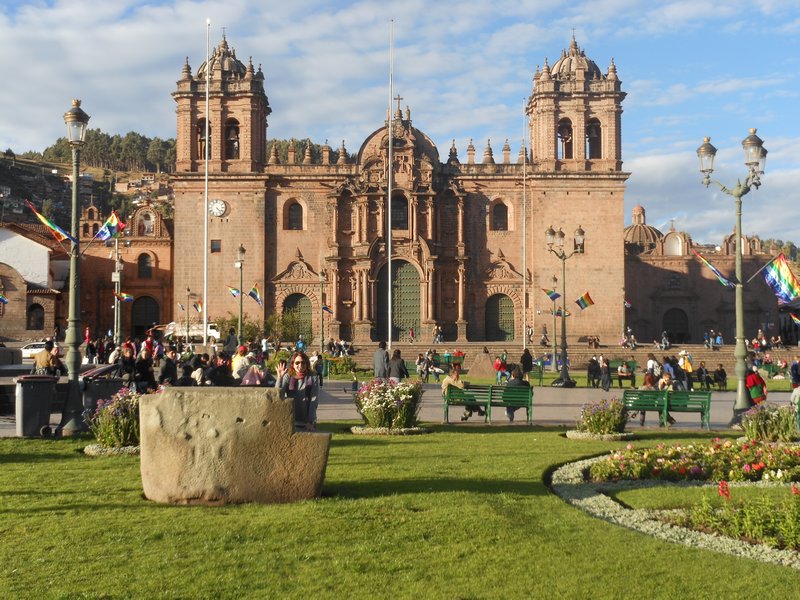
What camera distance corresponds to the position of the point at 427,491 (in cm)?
946

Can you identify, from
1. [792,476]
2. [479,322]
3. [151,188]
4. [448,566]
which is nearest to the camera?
[448,566]

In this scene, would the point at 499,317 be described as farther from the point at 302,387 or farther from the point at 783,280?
the point at 302,387

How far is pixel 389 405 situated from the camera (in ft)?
48.3

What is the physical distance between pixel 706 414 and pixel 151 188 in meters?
103

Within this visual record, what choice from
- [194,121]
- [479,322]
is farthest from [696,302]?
[194,121]

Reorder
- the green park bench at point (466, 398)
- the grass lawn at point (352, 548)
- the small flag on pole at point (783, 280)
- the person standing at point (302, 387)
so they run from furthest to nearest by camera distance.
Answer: the small flag on pole at point (783, 280), the green park bench at point (466, 398), the person standing at point (302, 387), the grass lawn at point (352, 548)

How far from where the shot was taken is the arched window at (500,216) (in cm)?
4829

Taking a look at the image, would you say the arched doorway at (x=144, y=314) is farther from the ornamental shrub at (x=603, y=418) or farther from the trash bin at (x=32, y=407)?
the ornamental shrub at (x=603, y=418)

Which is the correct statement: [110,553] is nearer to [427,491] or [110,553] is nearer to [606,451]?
[427,491]

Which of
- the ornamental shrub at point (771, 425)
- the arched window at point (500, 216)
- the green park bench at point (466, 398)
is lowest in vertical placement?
the ornamental shrub at point (771, 425)

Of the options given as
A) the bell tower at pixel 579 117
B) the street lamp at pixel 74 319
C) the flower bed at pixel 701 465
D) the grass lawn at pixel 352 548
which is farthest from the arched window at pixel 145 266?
the flower bed at pixel 701 465

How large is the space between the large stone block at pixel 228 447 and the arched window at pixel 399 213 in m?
39.3

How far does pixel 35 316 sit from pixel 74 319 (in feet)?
116

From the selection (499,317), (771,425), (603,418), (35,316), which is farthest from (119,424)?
(35,316)
